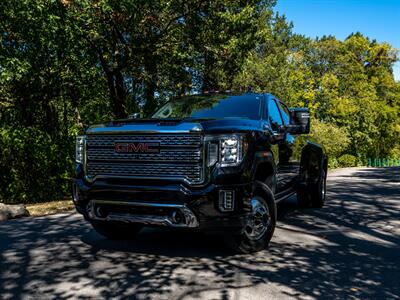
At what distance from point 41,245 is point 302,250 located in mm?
3305

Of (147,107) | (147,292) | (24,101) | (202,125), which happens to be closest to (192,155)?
(202,125)

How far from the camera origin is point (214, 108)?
6.05m

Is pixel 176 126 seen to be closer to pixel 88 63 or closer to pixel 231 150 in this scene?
pixel 231 150

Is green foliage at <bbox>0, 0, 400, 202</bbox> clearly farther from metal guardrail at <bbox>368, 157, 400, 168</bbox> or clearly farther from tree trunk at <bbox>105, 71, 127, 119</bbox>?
metal guardrail at <bbox>368, 157, 400, 168</bbox>

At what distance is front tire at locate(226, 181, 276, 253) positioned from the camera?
4.93 m

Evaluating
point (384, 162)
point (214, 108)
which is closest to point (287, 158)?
point (214, 108)

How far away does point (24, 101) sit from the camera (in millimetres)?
12039

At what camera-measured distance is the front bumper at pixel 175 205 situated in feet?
14.5

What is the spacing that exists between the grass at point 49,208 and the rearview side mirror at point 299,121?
16.0ft

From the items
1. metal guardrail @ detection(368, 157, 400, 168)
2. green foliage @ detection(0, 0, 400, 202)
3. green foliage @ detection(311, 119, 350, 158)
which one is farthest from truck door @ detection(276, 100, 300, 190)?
metal guardrail @ detection(368, 157, 400, 168)

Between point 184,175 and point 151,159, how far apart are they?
1.41 feet

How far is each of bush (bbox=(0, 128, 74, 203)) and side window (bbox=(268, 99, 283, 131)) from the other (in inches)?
223

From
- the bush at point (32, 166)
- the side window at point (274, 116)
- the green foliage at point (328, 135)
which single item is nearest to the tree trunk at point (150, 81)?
the bush at point (32, 166)

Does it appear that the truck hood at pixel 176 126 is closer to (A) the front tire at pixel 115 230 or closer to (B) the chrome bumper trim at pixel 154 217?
(B) the chrome bumper trim at pixel 154 217
